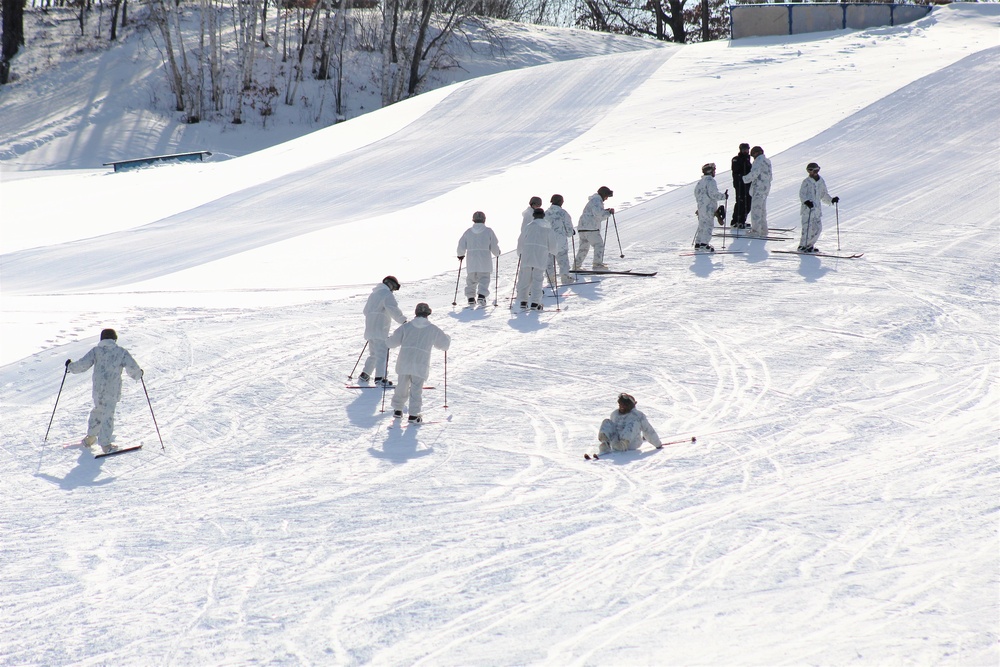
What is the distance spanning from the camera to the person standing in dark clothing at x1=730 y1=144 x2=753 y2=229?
51.1ft

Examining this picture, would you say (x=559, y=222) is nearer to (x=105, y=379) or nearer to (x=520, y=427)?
(x=520, y=427)

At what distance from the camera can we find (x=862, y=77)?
23.5 metres

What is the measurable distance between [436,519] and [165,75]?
30.6 meters

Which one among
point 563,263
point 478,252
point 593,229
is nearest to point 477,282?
point 478,252

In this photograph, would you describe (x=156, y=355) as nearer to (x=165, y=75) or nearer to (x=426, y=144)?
(x=426, y=144)

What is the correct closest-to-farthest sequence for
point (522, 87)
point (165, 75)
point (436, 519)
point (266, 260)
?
1. point (436, 519)
2. point (266, 260)
3. point (522, 87)
4. point (165, 75)

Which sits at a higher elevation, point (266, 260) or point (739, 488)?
point (266, 260)

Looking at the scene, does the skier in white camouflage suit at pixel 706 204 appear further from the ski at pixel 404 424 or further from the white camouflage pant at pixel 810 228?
the ski at pixel 404 424

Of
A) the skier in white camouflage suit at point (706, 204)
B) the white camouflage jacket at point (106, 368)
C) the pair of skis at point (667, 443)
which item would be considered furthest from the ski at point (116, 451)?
the skier in white camouflage suit at point (706, 204)

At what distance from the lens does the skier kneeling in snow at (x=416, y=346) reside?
937 centimetres

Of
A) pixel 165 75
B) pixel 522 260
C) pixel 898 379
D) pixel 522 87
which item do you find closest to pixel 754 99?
pixel 522 87

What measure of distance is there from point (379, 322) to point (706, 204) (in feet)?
21.6

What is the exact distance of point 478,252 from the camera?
13094 mm

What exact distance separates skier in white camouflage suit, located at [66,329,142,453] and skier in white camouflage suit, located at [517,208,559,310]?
5.40 meters
